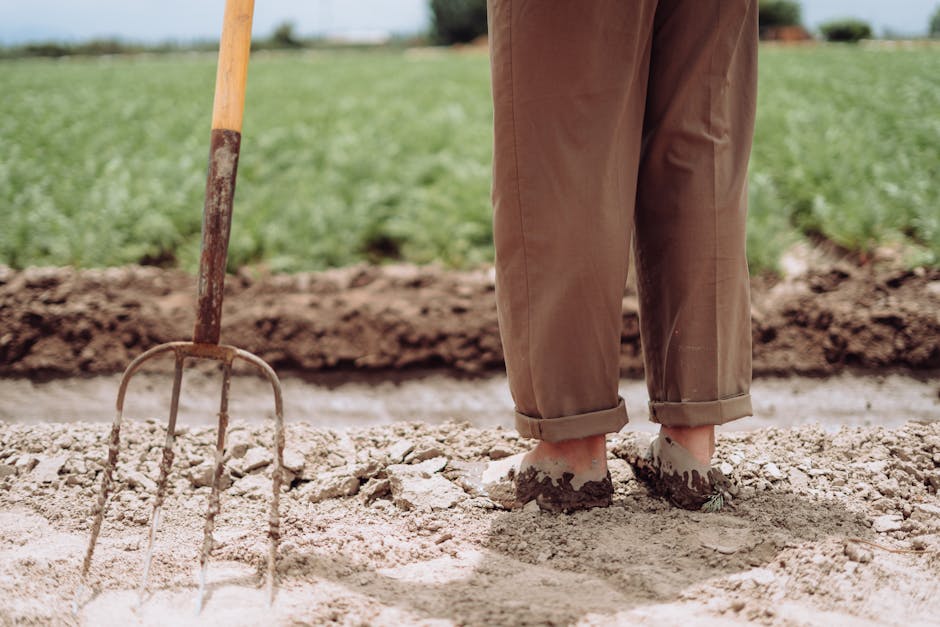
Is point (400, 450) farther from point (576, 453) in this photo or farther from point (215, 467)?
point (215, 467)

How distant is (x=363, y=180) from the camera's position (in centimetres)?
618

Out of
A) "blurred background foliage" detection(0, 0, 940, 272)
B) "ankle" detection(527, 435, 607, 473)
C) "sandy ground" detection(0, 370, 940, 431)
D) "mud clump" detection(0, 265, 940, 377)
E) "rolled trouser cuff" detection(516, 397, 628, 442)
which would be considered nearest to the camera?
"rolled trouser cuff" detection(516, 397, 628, 442)

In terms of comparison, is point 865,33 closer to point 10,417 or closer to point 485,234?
point 485,234

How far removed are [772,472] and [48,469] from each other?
2128 millimetres

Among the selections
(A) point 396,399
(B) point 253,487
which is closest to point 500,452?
(B) point 253,487

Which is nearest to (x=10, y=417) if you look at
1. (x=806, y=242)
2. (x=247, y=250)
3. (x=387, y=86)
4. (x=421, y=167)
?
(x=247, y=250)

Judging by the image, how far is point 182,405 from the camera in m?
3.39

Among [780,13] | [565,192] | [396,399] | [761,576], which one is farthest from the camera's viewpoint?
[780,13]

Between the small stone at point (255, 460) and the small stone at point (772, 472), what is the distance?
4.82 ft

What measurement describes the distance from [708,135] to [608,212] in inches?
13.2

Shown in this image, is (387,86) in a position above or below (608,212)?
above

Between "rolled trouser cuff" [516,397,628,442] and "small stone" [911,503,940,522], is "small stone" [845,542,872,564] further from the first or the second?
"rolled trouser cuff" [516,397,628,442]

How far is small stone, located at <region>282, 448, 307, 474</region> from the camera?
224 centimetres

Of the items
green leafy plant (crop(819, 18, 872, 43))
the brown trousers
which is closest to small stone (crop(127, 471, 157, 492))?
the brown trousers
